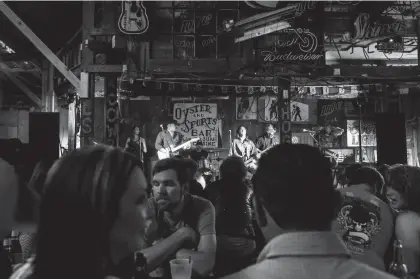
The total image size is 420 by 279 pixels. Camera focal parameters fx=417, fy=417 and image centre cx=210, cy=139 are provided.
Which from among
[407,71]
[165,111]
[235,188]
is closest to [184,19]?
[165,111]

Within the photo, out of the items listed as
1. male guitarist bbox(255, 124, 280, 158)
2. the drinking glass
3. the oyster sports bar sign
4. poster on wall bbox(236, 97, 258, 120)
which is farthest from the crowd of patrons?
poster on wall bbox(236, 97, 258, 120)

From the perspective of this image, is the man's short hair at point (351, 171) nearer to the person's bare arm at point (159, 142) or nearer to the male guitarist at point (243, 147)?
the male guitarist at point (243, 147)

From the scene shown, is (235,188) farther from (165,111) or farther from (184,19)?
(165,111)

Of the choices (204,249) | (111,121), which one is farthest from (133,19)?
(204,249)

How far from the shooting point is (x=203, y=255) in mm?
3096

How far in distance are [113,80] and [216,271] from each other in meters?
8.08

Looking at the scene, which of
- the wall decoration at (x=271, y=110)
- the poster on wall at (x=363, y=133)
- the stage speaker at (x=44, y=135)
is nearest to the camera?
the stage speaker at (x=44, y=135)

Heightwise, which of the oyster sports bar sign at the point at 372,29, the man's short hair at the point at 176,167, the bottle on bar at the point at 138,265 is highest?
the oyster sports bar sign at the point at 372,29

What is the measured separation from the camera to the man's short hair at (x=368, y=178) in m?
3.74

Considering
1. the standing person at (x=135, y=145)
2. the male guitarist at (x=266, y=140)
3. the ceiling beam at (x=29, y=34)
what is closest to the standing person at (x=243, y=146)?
the male guitarist at (x=266, y=140)

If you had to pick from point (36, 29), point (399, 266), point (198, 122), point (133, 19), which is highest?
point (36, 29)

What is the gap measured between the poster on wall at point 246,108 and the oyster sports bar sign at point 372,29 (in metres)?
4.28

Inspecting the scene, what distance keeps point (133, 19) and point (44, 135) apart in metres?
5.59

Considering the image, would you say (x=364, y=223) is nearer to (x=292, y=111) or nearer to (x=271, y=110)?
(x=271, y=110)
